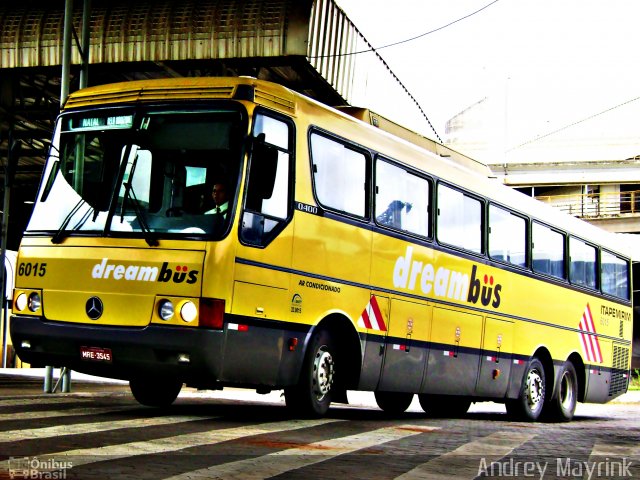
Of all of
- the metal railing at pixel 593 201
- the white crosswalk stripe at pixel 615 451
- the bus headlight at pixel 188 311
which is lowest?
the white crosswalk stripe at pixel 615 451

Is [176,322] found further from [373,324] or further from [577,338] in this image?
[577,338]

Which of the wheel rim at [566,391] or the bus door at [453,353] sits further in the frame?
the wheel rim at [566,391]

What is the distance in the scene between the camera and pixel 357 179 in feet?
39.8

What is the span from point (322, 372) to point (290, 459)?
3781mm

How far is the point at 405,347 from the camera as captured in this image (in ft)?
42.7

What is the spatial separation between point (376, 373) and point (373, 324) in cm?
59

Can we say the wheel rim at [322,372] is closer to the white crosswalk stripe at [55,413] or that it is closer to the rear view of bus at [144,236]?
the rear view of bus at [144,236]

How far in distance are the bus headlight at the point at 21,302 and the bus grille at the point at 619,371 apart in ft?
41.9

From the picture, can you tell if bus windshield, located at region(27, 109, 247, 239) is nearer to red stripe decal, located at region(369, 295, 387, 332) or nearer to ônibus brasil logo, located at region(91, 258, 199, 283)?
ônibus brasil logo, located at region(91, 258, 199, 283)

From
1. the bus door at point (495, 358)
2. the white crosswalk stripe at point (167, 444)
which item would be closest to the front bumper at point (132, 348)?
the white crosswalk stripe at point (167, 444)

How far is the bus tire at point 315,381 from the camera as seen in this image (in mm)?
11047

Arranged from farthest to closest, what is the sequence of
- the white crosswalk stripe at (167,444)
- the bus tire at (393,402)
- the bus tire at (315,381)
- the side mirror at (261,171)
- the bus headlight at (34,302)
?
the bus tire at (393,402)
the bus tire at (315,381)
the bus headlight at (34,302)
the side mirror at (261,171)
the white crosswalk stripe at (167,444)

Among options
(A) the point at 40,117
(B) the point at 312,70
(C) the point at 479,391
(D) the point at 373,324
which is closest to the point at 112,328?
(D) the point at 373,324

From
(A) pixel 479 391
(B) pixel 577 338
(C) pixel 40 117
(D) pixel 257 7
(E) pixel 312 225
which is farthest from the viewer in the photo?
(C) pixel 40 117
